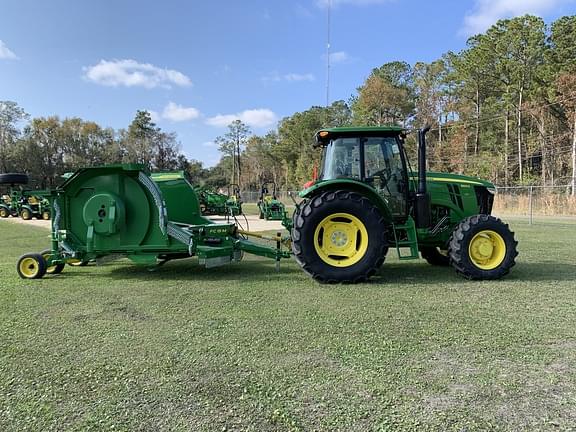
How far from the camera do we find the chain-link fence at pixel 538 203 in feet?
78.1

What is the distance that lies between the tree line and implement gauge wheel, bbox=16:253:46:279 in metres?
A: 16.3

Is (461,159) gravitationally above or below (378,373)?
above

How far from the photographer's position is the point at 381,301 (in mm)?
4914

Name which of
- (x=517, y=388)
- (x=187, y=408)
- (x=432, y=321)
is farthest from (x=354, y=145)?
(x=187, y=408)

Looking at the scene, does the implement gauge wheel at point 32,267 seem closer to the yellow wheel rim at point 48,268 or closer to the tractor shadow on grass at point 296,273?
the yellow wheel rim at point 48,268

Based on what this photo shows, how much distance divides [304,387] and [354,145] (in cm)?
418

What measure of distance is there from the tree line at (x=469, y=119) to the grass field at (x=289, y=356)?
59.3 ft

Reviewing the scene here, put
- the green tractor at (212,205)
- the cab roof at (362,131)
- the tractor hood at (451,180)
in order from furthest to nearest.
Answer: the green tractor at (212,205), the tractor hood at (451,180), the cab roof at (362,131)

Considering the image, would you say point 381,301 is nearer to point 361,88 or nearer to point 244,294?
point 244,294

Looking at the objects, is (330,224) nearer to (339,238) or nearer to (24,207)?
(339,238)

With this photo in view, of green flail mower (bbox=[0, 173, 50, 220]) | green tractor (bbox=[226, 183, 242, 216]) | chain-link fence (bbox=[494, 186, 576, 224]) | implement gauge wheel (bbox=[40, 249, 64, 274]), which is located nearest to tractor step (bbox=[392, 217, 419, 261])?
green tractor (bbox=[226, 183, 242, 216])

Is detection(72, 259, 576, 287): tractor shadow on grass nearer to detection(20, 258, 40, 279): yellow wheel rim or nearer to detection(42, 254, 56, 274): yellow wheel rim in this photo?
detection(42, 254, 56, 274): yellow wheel rim

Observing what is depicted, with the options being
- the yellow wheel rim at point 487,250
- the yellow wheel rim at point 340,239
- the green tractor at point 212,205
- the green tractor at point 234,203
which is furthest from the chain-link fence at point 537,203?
the yellow wheel rim at point 487,250

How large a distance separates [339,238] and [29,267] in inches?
174
